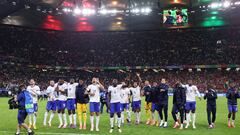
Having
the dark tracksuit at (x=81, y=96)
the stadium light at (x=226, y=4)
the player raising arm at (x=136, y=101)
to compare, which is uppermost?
the stadium light at (x=226, y=4)

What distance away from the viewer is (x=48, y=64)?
6962 cm

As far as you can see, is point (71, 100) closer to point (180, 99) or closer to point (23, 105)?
point (23, 105)

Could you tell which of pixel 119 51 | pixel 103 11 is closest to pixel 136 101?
pixel 103 11

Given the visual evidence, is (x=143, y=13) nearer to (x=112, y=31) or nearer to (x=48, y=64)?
(x=112, y=31)

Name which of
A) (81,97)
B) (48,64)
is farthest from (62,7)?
(81,97)

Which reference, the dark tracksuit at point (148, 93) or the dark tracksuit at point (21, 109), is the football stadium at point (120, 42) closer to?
the dark tracksuit at point (148, 93)

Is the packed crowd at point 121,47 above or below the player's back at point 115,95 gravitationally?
above

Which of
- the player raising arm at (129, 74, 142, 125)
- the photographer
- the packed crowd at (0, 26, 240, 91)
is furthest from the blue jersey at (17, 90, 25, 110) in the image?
the packed crowd at (0, 26, 240, 91)

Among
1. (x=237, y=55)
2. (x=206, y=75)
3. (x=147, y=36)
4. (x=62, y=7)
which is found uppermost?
(x=62, y=7)

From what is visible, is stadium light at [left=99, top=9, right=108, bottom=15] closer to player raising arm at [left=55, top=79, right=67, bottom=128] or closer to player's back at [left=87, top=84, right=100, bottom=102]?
player raising arm at [left=55, top=79, right=67, bottom=128]

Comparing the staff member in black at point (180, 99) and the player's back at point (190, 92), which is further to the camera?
the player's back at point (190, 92)

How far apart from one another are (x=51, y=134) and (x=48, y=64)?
56307 millimetres

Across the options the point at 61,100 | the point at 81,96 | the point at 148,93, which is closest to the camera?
the point at 81,96

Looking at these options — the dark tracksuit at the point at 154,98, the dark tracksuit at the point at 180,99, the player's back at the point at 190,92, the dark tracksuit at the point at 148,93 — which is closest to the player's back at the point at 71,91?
the dark tracksuit at the point at 148,93
